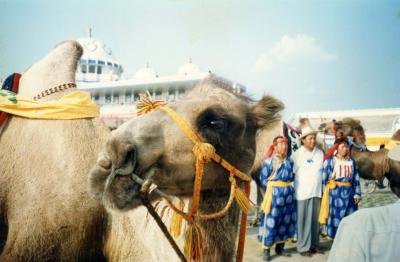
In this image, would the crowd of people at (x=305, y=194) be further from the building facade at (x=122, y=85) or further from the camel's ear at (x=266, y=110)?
the building facade at (x=122, y=85)

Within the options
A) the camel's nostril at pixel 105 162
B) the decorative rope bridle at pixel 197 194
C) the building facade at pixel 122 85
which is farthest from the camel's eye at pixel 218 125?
the building facade at pixel 122 85

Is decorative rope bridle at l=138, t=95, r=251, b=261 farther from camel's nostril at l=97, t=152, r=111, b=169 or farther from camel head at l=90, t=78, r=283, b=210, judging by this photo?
camel's nostril at l=97, t=152, r=111, b=169

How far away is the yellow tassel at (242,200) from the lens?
207 cm

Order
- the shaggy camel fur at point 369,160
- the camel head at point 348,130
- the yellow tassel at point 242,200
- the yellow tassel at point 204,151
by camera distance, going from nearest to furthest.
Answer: the yellow tassel at point 204,151 < the yellow tassel at point 242,200 < the shaggy camel fur at point 369,160 < the camel head at point 348,130

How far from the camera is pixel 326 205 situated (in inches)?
261

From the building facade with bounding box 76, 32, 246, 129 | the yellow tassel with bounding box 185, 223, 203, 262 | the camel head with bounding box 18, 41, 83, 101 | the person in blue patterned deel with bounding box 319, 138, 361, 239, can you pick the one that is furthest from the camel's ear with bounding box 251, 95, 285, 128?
the building facade with bounding box 76, 32, 246, 129

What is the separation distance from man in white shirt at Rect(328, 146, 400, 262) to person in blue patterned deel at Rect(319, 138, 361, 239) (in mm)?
5777

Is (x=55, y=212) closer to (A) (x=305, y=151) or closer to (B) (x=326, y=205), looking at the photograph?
(A) (x=305, y=151)

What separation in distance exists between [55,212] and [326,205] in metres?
5.51

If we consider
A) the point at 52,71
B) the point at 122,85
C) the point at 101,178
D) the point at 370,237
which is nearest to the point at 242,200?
the point at 101,178

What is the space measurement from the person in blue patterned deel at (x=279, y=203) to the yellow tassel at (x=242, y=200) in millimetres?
4148

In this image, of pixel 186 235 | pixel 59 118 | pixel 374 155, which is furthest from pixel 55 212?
pixel 374 155

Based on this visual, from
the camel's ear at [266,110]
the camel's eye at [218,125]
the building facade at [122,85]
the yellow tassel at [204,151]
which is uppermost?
the building facade at [122,85]

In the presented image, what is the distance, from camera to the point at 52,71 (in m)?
3.28
